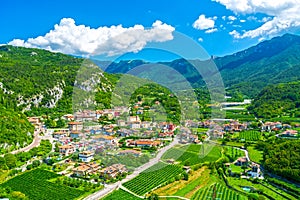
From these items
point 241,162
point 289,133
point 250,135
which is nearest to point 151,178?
point 241,162

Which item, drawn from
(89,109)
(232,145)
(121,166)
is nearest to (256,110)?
(232,145)

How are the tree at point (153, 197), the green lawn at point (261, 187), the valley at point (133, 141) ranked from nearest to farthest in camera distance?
the tree at point (153, 197) → the green lawn at point (261, 187) → the valley at point (133, 141)

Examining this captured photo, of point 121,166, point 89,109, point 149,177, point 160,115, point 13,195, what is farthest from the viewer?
point 89,109

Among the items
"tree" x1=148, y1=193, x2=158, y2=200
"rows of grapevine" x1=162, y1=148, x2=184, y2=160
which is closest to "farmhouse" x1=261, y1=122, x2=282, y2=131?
"rows of grapevine" x1=162, y1=148, x2=184, y2=160

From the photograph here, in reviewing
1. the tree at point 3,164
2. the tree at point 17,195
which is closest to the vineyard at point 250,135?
A: the tree at point 3,164

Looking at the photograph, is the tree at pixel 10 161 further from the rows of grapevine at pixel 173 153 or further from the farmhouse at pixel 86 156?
the rows of grapevine at pixel 173 153

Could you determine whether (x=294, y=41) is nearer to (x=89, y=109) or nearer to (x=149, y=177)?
(x=89, y=109)
